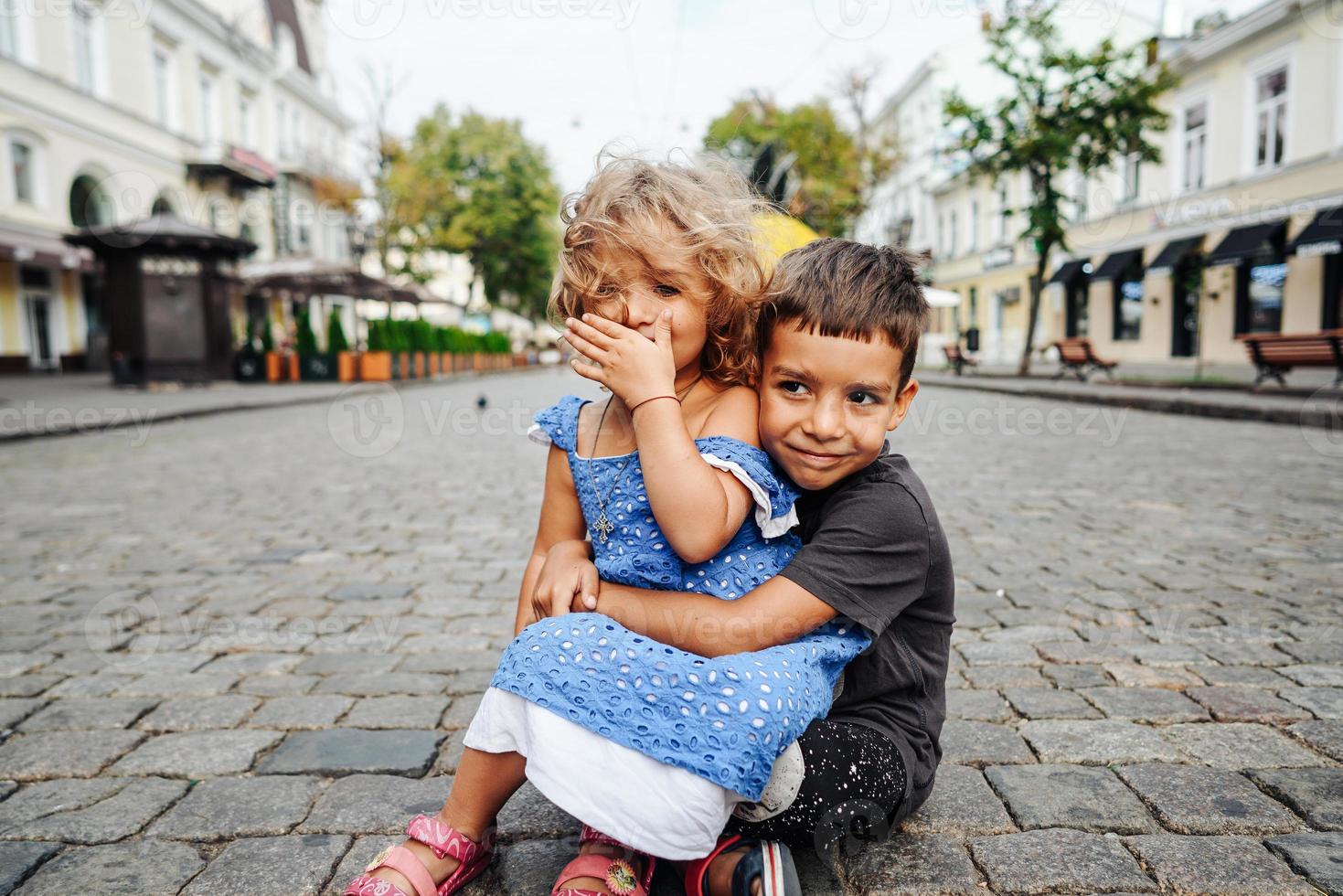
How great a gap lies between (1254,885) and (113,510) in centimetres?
612

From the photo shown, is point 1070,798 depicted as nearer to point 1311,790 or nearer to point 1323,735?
point 1311,790

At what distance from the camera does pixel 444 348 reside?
92.6ft

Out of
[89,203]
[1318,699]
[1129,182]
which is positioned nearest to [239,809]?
Result: [1318,699]

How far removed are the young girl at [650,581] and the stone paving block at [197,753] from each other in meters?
0.87

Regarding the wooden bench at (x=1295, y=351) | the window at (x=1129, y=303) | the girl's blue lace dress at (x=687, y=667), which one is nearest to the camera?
the girl's blue lace dress at (x=687, y=667)

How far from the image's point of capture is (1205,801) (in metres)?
1.91

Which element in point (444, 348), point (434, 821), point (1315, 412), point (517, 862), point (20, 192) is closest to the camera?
point (434, 821)

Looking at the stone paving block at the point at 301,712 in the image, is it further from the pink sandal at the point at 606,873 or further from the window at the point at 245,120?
the window at the point at 245,120

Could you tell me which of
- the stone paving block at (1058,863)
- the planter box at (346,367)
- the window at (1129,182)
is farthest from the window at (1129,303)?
the stone paving block at (1058,863)

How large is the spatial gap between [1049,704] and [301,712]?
209 cm

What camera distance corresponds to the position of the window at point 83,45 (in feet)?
76.1

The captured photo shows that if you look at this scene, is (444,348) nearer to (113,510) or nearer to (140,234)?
(140,234)

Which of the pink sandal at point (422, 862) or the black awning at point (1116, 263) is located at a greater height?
the black awning at point (1116, 263)

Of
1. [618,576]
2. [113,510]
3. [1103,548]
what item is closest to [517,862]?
[618,576]
